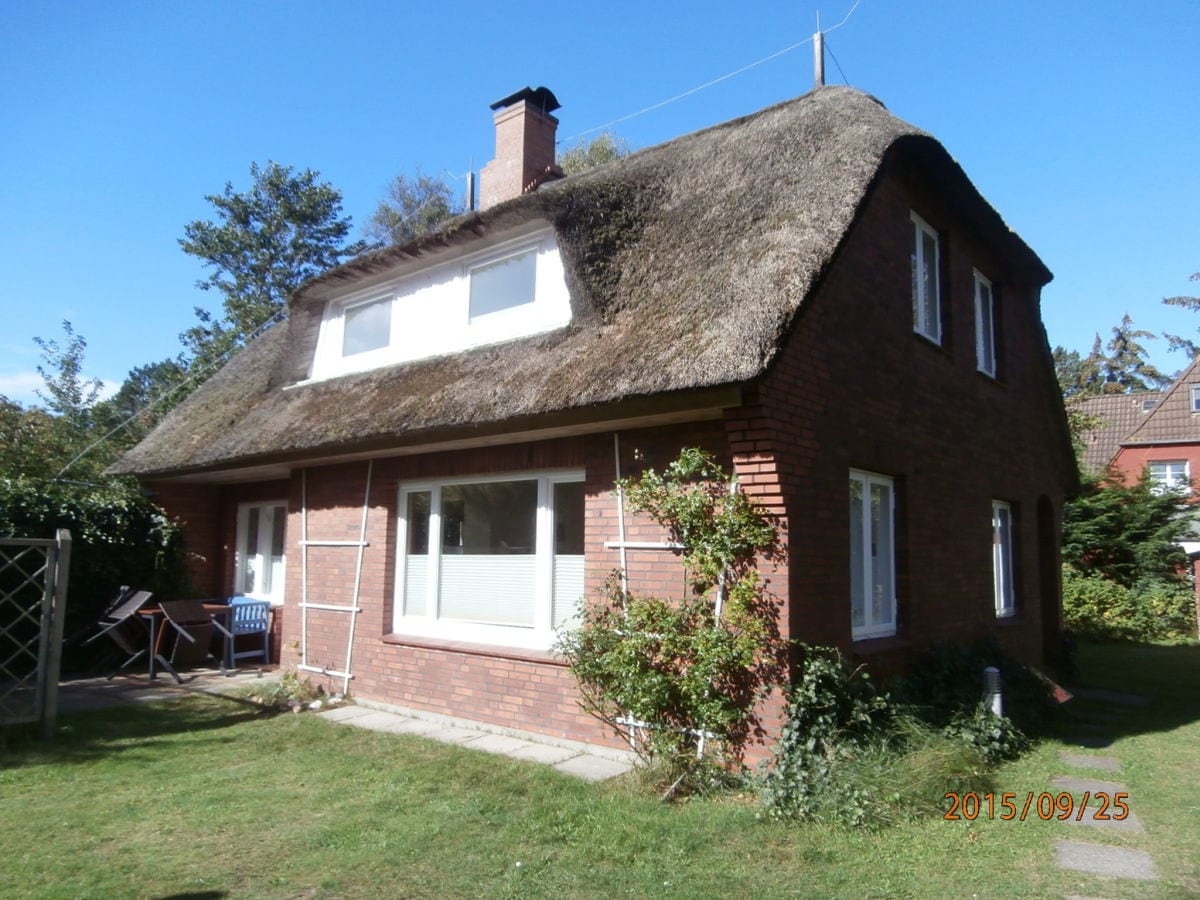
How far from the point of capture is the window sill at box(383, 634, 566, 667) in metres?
7.11

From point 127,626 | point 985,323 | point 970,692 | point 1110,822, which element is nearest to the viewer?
point 1110,822

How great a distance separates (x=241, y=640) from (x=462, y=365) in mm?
6356

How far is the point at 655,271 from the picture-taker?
7168mm

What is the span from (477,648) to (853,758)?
140 inches

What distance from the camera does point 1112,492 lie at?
20203mm

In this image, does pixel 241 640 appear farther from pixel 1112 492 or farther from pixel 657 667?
pixel 1112 492

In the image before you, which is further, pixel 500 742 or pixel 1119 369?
pixel 1119 369

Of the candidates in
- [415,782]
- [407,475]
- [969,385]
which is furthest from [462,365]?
[969,385]

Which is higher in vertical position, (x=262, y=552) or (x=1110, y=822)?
(x=262, y=552)

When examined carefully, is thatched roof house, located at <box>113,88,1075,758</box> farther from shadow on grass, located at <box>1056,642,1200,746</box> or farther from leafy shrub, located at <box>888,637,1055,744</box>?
shadow on grass, located at <box>1056,642,1200,746</box>

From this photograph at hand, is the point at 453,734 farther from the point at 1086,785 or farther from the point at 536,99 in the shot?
the point at 536,99

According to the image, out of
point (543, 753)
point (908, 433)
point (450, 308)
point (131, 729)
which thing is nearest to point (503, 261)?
point (450, 308)

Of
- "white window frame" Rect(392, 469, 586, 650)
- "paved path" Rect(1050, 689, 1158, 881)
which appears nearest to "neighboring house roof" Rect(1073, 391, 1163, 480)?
"paved path" Rect(1050, 689, 1158, 881)

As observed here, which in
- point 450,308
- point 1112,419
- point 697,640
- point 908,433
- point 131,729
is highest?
point 1112,419
